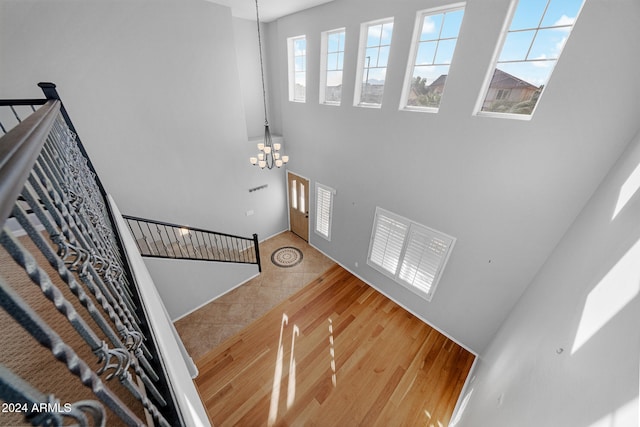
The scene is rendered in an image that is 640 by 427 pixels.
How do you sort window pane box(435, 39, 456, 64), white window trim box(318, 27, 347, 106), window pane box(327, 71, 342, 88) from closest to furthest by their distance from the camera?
1. window pane box(435, 39, 456, 64)
2. white window trim box(318, 27, 347, 106)
3. window pane box(327, 71, 342, 88)

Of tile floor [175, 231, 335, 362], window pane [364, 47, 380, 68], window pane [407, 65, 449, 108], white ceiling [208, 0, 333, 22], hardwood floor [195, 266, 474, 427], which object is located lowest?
tile floor [175, 231, 335, 362]

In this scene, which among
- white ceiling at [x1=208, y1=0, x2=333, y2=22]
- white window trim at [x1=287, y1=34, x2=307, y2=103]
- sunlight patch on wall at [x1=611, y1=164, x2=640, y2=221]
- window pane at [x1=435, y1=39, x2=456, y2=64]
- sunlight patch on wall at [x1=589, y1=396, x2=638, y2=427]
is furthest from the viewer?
white window trim at [x1=287, y1=34, x2=307, y2=103]

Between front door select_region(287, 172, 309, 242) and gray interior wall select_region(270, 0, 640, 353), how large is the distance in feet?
4.05

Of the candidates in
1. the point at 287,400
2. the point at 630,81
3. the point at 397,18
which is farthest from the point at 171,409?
the point at 397,18

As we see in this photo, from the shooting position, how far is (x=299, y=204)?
6465 millimetres

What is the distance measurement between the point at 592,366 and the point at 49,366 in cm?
247

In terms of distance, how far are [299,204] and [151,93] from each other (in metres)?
3.88

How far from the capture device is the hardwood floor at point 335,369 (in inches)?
124

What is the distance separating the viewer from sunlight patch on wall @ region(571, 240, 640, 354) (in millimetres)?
1059

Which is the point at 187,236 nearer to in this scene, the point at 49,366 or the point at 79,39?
the point at 79,39

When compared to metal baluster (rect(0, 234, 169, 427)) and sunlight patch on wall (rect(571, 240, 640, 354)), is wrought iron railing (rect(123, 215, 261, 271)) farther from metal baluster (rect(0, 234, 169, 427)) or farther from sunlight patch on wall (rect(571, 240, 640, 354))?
sunlight patch on wall (rect(571, 240, 640, 354))

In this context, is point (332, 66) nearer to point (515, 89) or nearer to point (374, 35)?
point (374, 35)

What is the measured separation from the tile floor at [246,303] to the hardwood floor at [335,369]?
0.22 metres

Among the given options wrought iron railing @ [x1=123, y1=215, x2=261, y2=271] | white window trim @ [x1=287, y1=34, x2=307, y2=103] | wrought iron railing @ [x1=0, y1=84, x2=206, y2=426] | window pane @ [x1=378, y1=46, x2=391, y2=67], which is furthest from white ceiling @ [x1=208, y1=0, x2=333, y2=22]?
wrought iron railing @ [x1=0, y1=84, x2=206, y2=426]
